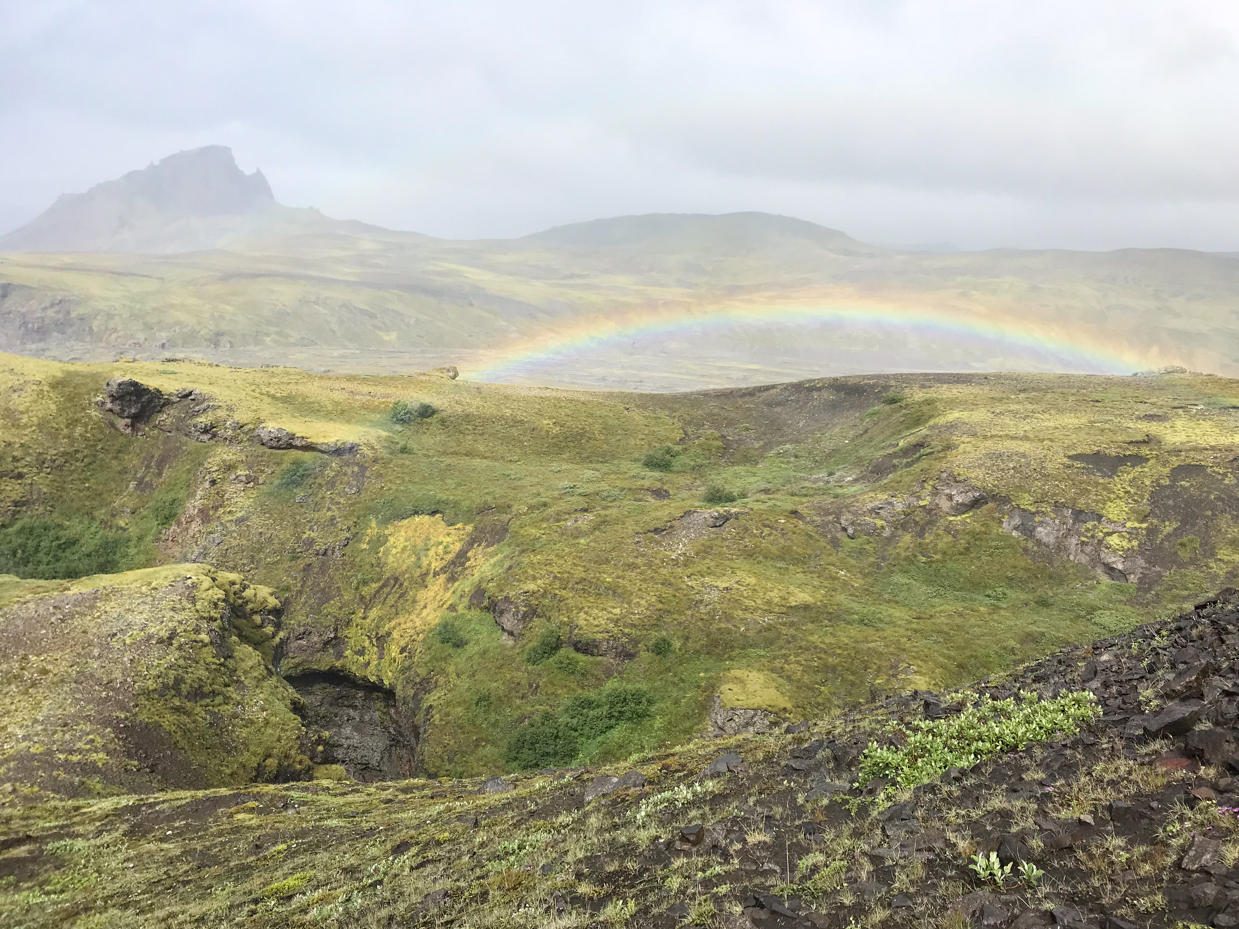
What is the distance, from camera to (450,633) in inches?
1524

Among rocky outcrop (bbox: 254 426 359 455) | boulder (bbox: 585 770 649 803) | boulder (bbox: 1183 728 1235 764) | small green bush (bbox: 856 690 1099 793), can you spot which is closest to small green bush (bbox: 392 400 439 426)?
rocky outcrop (bbox: 254 426 359 455)

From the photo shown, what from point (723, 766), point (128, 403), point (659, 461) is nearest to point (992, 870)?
point (723, 766)

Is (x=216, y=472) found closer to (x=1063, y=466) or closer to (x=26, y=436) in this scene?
(x=26, y=436)

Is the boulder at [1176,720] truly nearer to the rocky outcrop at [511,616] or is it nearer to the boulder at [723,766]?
the boulder at [723,766]

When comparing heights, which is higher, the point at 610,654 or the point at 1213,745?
the point at 1213,745

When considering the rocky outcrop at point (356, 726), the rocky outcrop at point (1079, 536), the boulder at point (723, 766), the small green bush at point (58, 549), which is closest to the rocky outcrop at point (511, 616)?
the rocky outcrop at point (356, 726)

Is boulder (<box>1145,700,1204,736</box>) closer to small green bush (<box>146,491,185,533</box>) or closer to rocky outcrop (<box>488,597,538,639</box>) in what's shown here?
rocky outcrop (<box>488,597,538,639</box>)

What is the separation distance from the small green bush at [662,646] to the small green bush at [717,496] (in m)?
17.6

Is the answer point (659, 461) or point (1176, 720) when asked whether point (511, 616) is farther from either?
point (1176, 720)

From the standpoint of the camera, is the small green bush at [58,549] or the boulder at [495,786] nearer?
the boulder at [495,786]

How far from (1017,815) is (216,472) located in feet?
202

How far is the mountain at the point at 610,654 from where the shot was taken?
11.3m

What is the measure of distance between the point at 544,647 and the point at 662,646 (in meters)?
6.49

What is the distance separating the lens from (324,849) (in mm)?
19766
